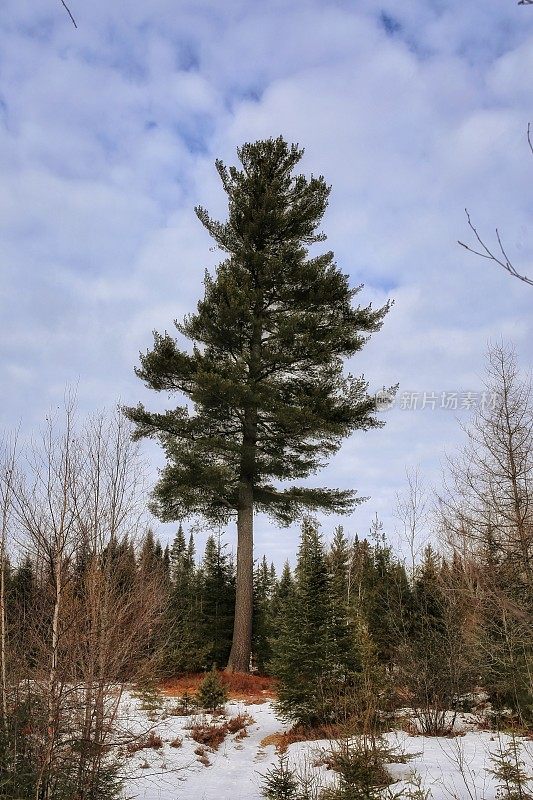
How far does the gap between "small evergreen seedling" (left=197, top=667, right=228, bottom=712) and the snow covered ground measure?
0.39 meters

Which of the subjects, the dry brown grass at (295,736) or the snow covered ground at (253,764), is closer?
the snow covered ground at (253,764)

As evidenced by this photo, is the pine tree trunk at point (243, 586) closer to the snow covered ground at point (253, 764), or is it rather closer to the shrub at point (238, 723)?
the shrub at point (238, 723)

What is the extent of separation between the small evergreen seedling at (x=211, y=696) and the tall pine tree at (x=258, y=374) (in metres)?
3.61

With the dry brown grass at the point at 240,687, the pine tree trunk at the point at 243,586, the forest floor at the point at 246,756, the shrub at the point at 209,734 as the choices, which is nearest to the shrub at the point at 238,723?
the forest floor at the point at 246,756

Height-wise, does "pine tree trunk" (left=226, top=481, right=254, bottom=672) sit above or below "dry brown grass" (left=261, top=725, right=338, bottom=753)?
above

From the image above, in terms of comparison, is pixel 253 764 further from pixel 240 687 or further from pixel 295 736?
pixel 240 687

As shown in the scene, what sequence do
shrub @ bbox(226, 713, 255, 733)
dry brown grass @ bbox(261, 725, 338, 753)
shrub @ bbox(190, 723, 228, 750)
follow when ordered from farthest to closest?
shrub @ bbox(226, 713, 255, 733) → shrub @ bbox(190, 723, 228, 750) → dry brown grass @ bbox(261, 725, 338, 753)

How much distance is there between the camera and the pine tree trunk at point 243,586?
15688 mm

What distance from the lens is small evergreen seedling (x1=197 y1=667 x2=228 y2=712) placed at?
39.4 feet

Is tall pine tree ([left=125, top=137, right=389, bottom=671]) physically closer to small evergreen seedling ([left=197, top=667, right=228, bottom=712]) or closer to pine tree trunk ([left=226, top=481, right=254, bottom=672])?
pine tree trunk ([left=226, top=481, right=254, bottom=672])

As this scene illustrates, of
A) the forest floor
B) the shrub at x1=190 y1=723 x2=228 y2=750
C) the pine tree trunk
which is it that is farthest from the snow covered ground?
the pine tree trunk

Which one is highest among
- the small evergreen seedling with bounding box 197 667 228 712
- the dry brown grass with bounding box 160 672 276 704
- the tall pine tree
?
the tall pine tree

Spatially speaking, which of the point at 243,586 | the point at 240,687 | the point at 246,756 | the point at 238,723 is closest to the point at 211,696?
the point at 238,723

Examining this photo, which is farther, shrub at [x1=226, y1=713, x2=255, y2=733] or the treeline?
shrub at [x1=226, y1=713, x2=255, y2=733]
